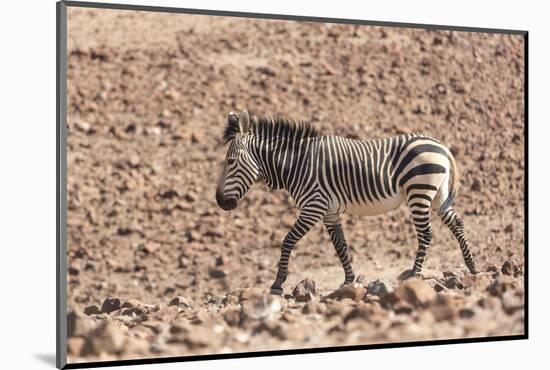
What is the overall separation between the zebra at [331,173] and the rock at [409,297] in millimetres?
552

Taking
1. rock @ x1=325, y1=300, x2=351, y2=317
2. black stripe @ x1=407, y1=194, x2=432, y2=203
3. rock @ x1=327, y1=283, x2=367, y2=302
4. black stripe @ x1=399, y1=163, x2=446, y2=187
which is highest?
black stripe @ x1=399, y1=163, x2=446, y2=187

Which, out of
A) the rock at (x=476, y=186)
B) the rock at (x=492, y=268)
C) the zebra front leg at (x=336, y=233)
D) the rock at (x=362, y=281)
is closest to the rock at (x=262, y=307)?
the zebra front leg at (x=336, y=233)

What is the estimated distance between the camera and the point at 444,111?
959cm

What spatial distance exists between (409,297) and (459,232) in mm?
962

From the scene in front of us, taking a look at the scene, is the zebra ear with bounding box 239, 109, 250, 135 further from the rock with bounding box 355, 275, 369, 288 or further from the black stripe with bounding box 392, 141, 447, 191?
the rock with bounding box 355, 275, 369, 288

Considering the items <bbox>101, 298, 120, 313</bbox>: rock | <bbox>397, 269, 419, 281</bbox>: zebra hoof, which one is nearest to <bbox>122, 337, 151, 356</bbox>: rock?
<bbox>101, 298, 120, 313</bbox>: rock

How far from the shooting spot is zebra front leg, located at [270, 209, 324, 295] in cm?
781

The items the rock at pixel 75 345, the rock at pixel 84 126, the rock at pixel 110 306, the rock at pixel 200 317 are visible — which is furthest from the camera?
the rock at pixel 84 126

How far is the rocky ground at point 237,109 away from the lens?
9148 millimetres

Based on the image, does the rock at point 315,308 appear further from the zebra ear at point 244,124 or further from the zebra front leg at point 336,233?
the zebra ear at point 244,124

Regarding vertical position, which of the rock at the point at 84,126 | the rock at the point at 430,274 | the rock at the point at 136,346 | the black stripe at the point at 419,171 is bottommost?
the rock at the point at 136,346

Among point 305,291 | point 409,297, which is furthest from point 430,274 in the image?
point 305,291

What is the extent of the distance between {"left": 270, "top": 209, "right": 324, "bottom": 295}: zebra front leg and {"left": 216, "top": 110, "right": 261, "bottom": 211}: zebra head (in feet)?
1.55

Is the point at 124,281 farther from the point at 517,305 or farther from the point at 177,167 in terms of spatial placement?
the point at 517,305
